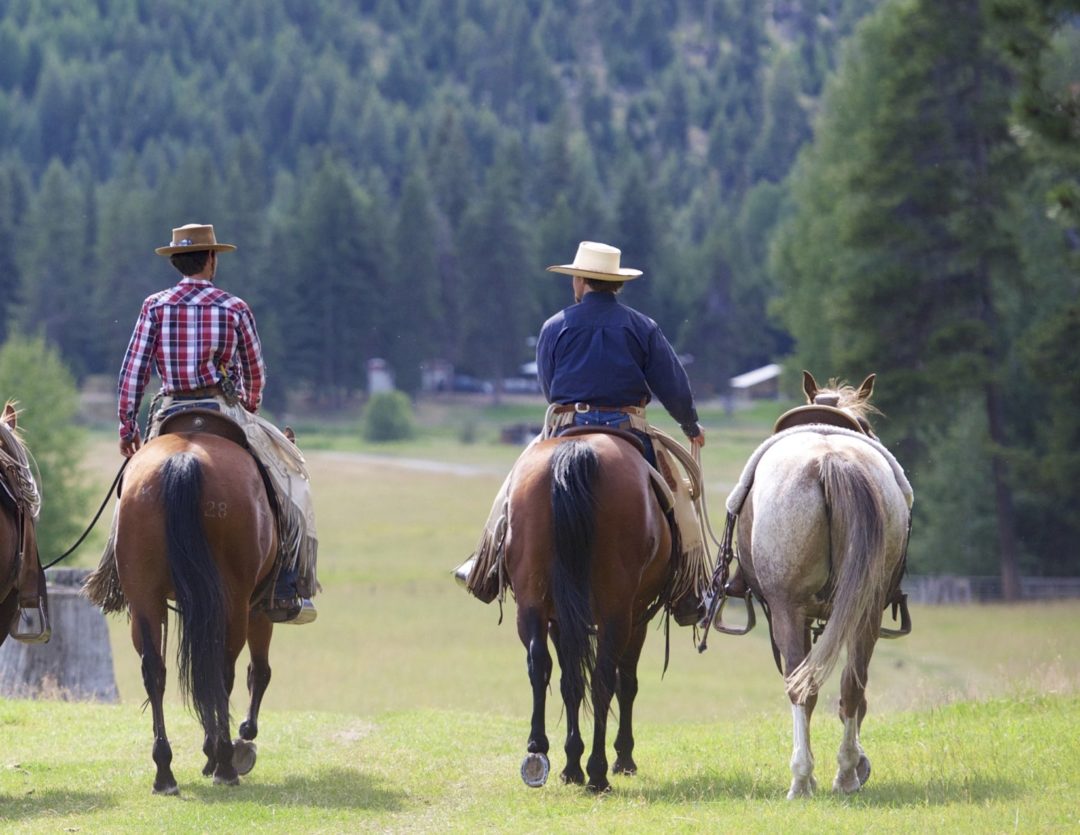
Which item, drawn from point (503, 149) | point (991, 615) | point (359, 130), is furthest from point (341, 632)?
point (359, 130)

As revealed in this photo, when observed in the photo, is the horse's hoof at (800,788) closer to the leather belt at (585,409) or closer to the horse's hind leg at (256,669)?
the leather belt at (585,409)

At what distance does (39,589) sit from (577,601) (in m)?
3.14

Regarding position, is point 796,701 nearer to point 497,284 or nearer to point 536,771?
point 536,771

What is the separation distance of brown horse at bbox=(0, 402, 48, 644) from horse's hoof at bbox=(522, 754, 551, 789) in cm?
304

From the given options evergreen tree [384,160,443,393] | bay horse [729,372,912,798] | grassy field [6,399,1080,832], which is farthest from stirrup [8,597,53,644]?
evergreen tree [384,160,443,393]

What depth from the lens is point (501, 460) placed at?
85.2m

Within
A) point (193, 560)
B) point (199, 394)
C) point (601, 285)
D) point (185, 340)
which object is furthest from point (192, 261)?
point (601, 285)

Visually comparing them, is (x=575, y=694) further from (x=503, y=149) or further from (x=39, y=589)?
(x=503, y=149)

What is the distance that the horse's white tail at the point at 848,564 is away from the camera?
8.85 meters

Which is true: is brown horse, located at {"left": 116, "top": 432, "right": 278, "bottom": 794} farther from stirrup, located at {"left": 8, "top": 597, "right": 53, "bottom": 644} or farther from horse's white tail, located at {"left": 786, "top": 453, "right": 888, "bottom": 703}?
horse's white tail, located at {"left": 786, "top": 453, "right": 888, "bottom": 703}

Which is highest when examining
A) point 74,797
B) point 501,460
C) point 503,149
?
point 503,149

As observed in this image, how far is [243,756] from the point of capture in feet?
33.0

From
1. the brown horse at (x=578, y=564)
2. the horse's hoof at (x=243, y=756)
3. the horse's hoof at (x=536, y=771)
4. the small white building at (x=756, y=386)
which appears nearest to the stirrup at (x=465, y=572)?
the brown horse at (x=578, y=564)

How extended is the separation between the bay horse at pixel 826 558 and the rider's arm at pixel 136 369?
3596mm
